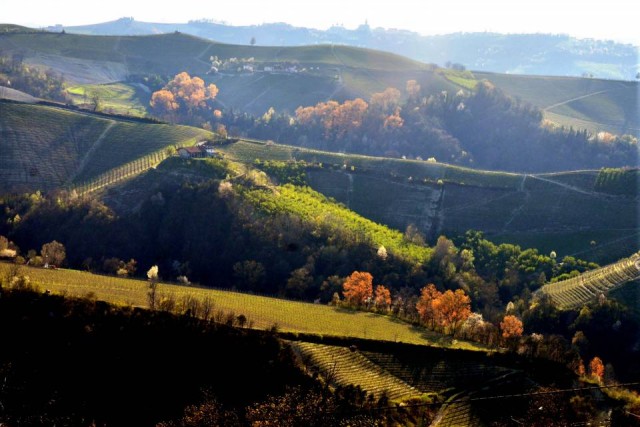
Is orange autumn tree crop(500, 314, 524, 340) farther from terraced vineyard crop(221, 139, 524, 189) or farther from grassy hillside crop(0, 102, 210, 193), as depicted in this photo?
grassy hillside crop(0, 102, 210, 193)

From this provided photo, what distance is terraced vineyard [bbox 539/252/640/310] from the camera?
84.6 meters

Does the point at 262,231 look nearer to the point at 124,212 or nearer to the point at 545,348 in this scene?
the point at 124,212

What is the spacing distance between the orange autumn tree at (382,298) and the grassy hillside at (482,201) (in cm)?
3270

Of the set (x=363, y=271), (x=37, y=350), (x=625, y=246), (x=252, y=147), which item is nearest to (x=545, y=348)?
(x=363, y=271)

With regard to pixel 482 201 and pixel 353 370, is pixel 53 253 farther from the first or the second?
pixel 482 201

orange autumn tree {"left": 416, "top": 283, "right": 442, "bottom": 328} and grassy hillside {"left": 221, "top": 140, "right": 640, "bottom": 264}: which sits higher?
grassy hillside {"left": 221, "top": 140, "right": 640, "bottom": 264}

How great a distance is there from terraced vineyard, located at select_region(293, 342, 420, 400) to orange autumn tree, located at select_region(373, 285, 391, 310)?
62.7ft

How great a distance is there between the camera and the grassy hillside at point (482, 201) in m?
109

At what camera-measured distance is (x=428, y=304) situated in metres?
78.4

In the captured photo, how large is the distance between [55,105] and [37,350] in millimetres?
106359

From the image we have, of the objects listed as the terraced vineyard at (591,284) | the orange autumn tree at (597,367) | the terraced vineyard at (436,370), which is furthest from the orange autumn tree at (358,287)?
the orange autumn tree at (597,367)

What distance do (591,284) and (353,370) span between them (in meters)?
47.7

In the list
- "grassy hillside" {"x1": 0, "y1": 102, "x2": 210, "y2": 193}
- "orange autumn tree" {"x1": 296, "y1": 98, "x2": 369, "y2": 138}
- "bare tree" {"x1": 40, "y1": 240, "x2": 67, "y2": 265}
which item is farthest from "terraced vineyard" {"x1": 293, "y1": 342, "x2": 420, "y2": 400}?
"orange autumn tree" {"x1": 296, "y1": 98, "x2": 369, "y2": 138}

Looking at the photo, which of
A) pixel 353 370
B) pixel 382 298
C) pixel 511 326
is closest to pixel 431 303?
pixel 382 298
